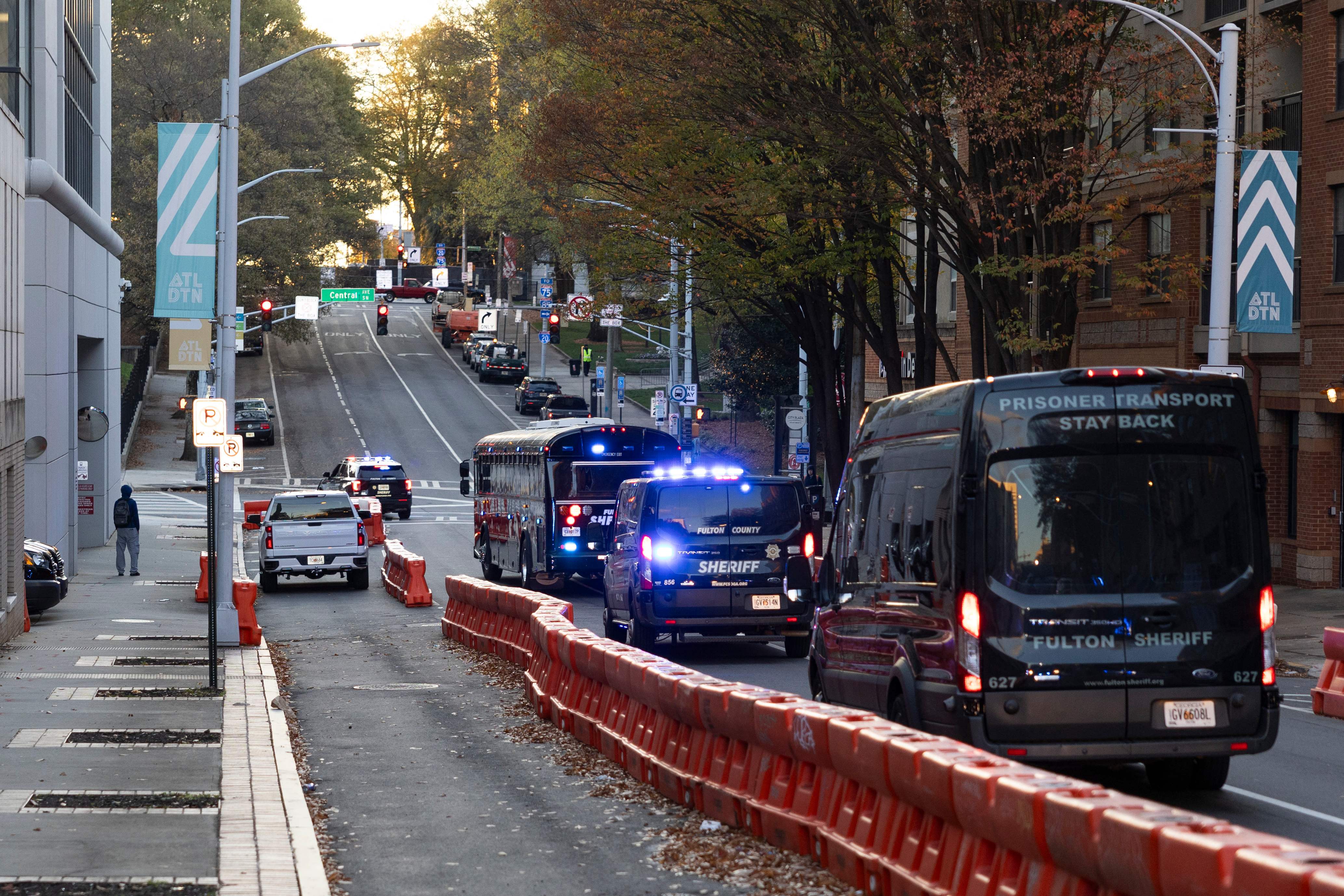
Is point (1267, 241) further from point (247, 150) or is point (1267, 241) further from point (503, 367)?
point (503, 367)

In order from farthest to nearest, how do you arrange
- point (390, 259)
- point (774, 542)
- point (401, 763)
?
point (390, 259) → point (774, 542) → point (401, 763)

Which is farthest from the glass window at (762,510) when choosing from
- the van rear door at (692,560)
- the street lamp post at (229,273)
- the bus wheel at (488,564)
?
the bus wheel at (488,564)

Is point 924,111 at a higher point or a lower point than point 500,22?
lower

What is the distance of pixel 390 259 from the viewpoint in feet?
516

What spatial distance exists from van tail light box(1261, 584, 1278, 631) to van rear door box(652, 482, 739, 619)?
9435mm

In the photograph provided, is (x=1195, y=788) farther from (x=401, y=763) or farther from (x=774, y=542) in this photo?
(x=774, y=542)

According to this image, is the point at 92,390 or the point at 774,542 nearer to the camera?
the point at 774,542

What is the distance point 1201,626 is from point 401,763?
6.23m

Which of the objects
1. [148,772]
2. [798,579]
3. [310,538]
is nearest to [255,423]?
[310,538]

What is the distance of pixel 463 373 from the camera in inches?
3755

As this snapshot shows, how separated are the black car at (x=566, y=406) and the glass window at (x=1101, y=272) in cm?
3971

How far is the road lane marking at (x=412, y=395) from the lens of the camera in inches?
2795

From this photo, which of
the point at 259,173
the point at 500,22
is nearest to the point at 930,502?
the point at 259,173

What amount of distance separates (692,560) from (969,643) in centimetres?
932
